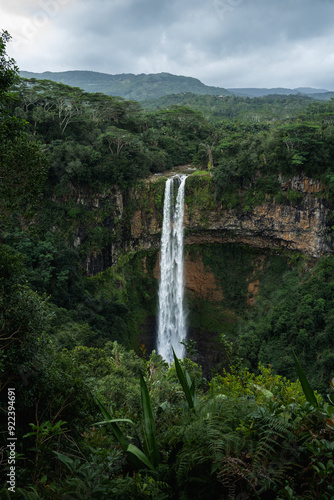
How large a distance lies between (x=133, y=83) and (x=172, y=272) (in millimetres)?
104427

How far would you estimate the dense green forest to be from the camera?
2.13m

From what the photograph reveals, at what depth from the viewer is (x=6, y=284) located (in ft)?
14.8

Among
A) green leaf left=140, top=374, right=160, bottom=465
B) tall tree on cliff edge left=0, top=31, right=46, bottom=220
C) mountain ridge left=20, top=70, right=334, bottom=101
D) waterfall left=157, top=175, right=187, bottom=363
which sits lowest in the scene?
waterfall left=157, top=175, right=187, bottom=363

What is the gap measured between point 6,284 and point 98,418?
210 cm

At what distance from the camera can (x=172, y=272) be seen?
881 inches

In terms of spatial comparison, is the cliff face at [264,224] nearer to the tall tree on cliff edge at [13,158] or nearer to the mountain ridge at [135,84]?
the tall tree on cliff edge at [13,158]

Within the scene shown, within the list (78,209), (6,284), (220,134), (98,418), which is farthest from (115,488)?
(220,134)

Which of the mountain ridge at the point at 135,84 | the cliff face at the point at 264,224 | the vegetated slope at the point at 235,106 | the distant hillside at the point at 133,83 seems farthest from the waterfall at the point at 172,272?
the distant hillside at the point at 133,83

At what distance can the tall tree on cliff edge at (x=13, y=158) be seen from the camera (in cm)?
451

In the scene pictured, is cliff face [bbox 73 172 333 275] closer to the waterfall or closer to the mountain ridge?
the waterfall

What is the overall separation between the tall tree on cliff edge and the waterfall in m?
17.2

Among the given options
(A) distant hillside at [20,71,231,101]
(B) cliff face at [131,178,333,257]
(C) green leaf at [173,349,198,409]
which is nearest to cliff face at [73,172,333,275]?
(B) cliff face at [131,178,333,257]

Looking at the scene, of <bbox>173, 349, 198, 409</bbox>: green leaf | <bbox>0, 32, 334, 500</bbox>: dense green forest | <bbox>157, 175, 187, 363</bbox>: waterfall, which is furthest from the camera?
<bbox>157, 175, 187, 363</bbox>: waterfall

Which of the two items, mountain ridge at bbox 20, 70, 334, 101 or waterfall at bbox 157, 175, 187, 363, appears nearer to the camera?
waterfall at bbox 157, 175, 187, 363
